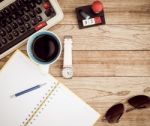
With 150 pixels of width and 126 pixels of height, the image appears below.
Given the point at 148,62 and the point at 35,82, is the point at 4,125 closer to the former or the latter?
the point at 35,82

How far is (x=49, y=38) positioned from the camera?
117 cm

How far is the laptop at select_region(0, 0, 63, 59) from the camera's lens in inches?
46.6

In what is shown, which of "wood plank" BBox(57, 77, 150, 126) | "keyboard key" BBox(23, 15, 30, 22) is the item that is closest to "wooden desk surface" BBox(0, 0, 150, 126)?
"wood plank" BBox(57, 77, 150, 126)

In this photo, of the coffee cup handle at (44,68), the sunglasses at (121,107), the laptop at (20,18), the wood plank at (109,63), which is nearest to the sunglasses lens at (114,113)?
the sunglasses at (121,107)

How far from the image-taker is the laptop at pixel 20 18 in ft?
3.89

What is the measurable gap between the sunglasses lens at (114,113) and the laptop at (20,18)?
341 millimetres

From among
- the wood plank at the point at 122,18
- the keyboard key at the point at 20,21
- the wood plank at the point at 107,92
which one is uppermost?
the keyboard key at the point at 20,21

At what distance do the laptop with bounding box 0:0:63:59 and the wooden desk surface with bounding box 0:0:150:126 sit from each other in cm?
6

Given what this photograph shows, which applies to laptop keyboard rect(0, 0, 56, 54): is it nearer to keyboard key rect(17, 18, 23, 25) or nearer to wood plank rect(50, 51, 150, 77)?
keyboard key rect(17, 18, 23, 25)

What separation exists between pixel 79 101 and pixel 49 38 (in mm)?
225

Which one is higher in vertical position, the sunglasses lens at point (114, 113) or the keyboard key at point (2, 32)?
the keyboard key at point (2, 32)

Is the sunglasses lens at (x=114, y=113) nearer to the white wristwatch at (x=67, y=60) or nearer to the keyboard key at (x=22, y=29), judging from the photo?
the white wristwatch at (x=67, y=60)

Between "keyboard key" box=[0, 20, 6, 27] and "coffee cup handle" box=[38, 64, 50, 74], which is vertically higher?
"keyboard key" box=[0, 20, 6, 27]

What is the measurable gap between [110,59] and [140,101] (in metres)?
0.16
